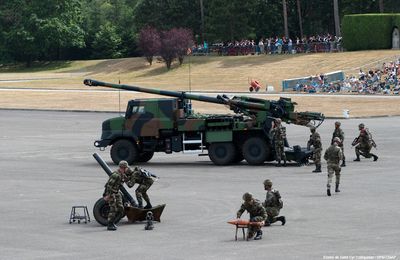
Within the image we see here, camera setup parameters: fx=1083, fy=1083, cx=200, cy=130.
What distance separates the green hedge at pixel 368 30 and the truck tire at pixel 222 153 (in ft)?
165

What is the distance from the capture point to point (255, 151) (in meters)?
35.8

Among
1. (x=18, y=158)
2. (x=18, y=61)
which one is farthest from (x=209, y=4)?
(x=18, y=158)

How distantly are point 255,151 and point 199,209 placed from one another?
1036 cm

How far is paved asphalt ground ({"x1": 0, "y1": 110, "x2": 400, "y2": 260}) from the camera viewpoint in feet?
65.4

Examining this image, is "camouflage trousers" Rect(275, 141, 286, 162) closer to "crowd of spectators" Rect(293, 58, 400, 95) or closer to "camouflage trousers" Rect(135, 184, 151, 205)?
"camouflage trousers" Rect(135, 184, 151, 205)

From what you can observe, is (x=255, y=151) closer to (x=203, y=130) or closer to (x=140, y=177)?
(x=203, y=130)

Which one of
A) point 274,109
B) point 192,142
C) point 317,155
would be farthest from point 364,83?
point 317,155

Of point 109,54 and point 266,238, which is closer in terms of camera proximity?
point 266,238

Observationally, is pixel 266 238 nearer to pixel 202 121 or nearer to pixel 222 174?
pixel 222 174

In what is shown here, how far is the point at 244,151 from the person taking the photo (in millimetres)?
35938

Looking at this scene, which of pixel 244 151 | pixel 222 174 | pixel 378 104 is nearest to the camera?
pixel 222 174

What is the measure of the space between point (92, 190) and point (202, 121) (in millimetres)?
7226

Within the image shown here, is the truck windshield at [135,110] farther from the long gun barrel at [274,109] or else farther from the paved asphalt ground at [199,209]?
the paved asphalt ground at [199,209]

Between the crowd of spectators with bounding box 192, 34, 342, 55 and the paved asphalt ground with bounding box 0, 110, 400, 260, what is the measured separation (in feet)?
153
